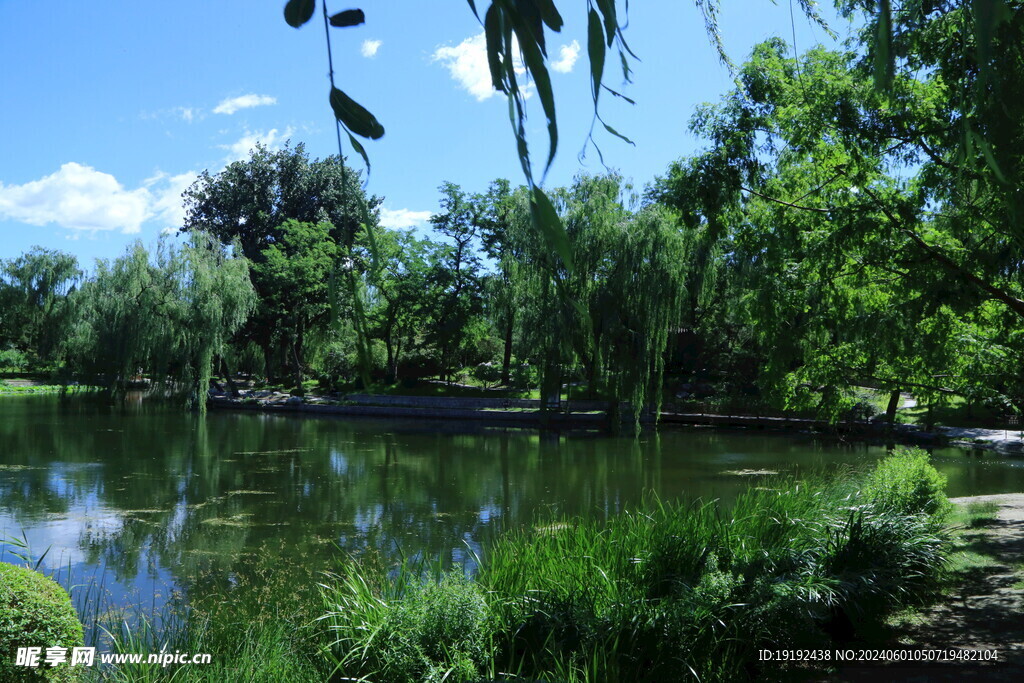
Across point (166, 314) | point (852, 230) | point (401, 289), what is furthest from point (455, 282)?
A: point (852, 230)

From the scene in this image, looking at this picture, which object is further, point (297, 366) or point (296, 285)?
point (296, 285)

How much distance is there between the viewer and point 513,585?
5.20 meters

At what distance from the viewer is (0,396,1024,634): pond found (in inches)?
356

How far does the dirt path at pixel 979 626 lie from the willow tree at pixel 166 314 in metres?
23.7

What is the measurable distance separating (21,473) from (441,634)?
13202 millimetres

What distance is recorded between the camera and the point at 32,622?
4.19 meters

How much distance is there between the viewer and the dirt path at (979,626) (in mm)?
4367

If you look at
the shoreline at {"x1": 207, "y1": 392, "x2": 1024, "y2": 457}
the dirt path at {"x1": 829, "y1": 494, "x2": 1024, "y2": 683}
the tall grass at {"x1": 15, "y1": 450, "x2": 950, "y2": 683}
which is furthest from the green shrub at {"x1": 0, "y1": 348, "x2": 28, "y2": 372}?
the dirt path at {"x1": 829, "y1": 494, "x2": 1024, "y2": 683}

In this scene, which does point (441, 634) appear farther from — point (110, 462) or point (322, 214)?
point (322, 214)

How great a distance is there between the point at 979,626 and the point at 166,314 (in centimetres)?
2541

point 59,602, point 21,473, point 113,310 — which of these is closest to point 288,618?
point 59,602

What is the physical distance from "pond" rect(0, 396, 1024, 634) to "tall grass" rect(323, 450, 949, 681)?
2238 mm

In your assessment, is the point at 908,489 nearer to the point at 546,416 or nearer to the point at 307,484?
the point at 307,484

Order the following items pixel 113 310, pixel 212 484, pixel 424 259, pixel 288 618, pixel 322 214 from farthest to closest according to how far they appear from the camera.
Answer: pixel 322 214 < pixel 424 259 < pixel 113 310 < pixel 212 484 < pixel 288 618
